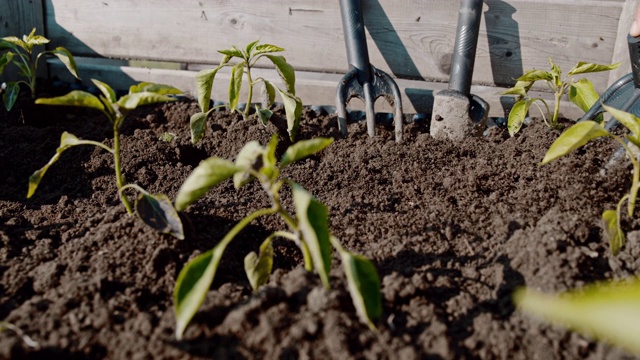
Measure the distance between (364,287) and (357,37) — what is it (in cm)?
176

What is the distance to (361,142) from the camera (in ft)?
8.39

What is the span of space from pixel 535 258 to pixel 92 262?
1216mm

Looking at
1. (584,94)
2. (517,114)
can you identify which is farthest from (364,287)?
(584,94)

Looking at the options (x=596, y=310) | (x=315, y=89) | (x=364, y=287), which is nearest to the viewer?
(x=364, y=287)

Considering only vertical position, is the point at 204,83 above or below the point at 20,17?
below

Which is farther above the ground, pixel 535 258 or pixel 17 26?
pixel 17 26

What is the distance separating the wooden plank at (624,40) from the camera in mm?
2595

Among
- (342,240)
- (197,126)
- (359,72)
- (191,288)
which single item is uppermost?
(359,72)

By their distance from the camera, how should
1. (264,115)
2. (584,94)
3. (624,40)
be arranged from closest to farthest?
(584,94)
(264,115)
(624,40)

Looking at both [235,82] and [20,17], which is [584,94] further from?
[20,17]

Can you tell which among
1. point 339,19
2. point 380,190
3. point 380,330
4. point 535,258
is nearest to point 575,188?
point 535,258

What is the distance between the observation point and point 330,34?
302 centimetres

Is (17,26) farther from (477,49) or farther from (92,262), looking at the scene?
(477,49)

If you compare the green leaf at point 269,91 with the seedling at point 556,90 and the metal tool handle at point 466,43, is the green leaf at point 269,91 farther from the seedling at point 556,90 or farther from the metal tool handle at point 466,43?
the seedling at point 556,90
